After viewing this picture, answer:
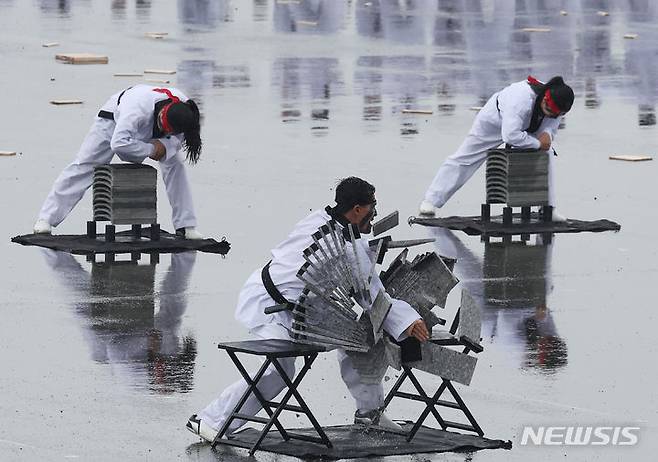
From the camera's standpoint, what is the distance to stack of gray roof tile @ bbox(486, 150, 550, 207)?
18.4 metres

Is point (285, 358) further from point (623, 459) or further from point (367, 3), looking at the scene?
point (367, 3)

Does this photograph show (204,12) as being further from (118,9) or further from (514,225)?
(514,225)

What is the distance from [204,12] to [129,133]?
26.3 metres

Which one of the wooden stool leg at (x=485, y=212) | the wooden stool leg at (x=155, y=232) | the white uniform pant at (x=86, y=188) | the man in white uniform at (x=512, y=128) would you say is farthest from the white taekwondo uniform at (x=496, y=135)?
the wooden stool leg at (x=155, y=232)

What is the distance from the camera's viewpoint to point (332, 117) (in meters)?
26.3

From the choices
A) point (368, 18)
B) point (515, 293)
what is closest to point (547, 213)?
point (515, 293)

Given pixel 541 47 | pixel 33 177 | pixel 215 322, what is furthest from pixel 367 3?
pixel 215 322

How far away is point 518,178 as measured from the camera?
60.6ft

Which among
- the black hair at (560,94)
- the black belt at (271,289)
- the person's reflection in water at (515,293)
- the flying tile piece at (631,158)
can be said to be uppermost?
the black hair at (560,94)

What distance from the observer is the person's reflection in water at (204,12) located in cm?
4047

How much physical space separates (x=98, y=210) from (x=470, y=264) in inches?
120

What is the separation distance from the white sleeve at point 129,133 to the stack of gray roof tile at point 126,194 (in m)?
0.19

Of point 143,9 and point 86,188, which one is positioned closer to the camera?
point 86,188

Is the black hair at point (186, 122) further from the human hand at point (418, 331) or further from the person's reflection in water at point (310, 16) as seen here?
the person's reflection in water at point (310, 16)
